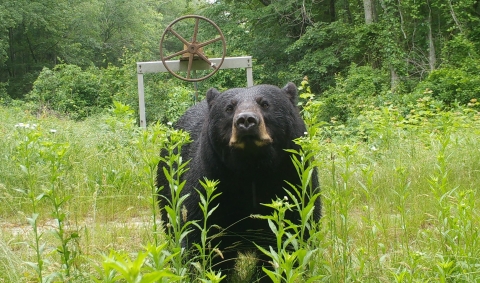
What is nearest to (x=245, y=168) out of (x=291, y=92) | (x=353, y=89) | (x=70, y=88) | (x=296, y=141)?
(x=291, y=92)

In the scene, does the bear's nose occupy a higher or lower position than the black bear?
higher

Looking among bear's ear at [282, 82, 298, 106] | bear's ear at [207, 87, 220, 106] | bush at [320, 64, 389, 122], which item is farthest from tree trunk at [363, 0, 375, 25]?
bear's ear at [207, 87, 220, 106]

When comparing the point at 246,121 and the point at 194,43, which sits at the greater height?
the point at 194,43

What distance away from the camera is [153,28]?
178 ft

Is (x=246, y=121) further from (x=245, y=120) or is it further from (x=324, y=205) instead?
(x=324, y=205)

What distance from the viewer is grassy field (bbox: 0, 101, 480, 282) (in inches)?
95.8

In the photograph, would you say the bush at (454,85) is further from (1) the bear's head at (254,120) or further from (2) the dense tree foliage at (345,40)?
(1) the bear's head at (254,120)

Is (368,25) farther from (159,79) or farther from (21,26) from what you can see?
(21,26)

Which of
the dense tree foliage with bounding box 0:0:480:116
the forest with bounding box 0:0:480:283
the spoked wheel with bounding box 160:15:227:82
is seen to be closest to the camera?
the forest with bounding box 0:0:480:283

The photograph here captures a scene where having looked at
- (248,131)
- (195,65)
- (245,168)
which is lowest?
(245,168)

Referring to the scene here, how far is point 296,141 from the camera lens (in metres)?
2.29

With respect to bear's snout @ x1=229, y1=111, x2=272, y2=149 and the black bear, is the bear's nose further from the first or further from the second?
the black bear

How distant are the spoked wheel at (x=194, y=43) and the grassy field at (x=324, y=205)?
2.12 metres

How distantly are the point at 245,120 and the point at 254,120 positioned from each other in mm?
58
